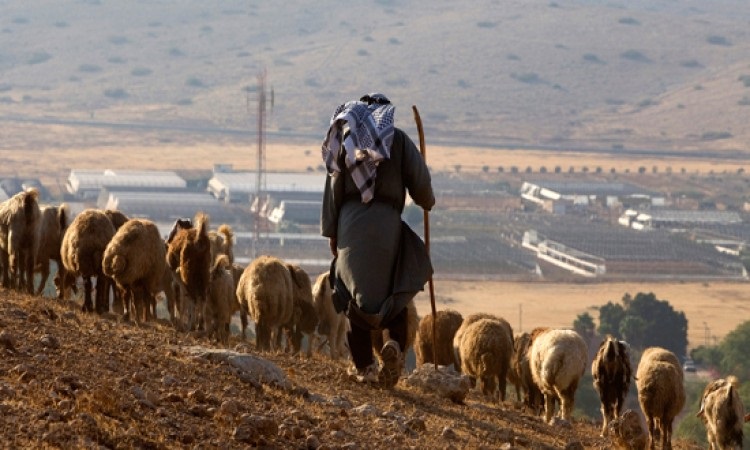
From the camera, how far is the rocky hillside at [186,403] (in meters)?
9.16

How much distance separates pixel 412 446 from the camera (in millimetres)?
10352

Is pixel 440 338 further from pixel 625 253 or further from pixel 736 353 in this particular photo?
pixel 625 253

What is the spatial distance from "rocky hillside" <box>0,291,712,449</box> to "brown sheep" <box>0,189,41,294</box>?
241cm

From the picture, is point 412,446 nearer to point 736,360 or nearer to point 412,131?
point 736,360

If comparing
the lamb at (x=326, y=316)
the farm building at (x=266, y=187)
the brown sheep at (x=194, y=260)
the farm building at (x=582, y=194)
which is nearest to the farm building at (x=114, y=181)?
the farm building at (x=266, y=187)

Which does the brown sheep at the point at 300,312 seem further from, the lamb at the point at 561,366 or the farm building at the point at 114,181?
the farm building at the point at 114,181

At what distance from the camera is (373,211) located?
12.0m

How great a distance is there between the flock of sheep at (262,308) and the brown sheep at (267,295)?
10 mm

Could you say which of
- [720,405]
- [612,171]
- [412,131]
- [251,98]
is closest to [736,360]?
[720,405]

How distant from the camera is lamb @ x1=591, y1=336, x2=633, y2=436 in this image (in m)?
15.2

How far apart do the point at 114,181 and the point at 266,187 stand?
11372 mm

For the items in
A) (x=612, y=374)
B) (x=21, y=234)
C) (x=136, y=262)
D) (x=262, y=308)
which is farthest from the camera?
(x=262, y=308)

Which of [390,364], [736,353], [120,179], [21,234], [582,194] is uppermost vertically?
[21,234]

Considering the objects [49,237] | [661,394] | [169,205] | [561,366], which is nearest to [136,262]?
[49,237]
